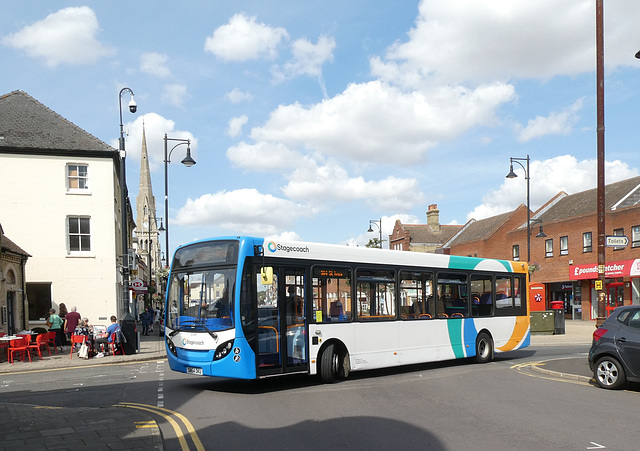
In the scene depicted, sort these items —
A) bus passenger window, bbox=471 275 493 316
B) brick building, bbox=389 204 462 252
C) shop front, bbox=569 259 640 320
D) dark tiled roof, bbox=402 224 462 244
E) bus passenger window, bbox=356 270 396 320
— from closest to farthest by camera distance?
1. bus passenger window, bbox=356 270 396 320
2. bus passenger window, bbox=471 275 493 316
3. shop front, bbox=569 259 640 320
4. brick building, bbox=389 204 462 252
5. dark tiled roof, bbox=402 224 462 244

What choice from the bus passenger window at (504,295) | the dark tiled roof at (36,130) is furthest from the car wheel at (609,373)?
the dark tiled roof at (36,130)

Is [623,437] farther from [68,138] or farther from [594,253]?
[594,253]

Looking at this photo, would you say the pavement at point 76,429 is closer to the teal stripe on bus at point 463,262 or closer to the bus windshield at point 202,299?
the bus windshield at point 202,299

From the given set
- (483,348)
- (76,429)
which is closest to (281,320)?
(76,429)

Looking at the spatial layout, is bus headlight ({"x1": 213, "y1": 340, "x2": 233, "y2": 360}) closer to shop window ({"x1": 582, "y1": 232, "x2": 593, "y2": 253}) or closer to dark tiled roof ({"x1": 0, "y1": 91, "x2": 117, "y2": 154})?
dark tiled roof ({"x1": 0, "y1": 91, "x2": 117, "y2": 154})

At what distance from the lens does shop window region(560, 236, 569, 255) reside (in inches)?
1815

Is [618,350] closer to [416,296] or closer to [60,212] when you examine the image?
[416,296]

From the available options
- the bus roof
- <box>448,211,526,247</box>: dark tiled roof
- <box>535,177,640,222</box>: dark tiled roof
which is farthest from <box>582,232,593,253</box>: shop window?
the bus roof

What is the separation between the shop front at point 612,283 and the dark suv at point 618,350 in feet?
87.0

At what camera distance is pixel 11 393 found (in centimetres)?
1262

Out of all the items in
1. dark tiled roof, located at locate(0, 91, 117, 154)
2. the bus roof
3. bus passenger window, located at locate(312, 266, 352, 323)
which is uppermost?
dark tiled roof, located at locate(0, 91, 117, 154)

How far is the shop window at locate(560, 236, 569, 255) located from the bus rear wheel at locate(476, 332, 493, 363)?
32.3 metres

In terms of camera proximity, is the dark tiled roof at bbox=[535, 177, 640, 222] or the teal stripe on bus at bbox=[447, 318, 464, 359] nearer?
the teal stripe on bus at bbox=[447, 318, 464, 359]

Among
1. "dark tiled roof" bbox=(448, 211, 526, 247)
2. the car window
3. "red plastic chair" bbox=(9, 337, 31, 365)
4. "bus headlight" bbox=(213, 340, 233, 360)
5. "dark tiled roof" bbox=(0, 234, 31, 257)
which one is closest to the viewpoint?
"bus headlight" bbox=(213, 340, 233, 360)
